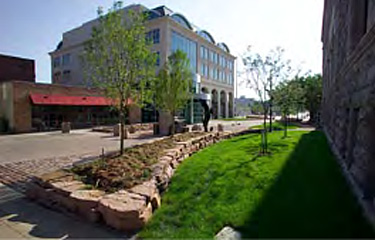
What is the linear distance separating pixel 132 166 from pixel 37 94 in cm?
2359

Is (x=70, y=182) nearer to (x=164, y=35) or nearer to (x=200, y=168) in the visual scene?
(x=200, y=168)

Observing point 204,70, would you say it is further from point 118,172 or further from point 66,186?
point 66,186

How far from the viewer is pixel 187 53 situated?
40.8 metres

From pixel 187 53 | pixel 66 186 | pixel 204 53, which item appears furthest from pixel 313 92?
pixel 66 186

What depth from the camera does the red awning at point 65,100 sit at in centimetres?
2516

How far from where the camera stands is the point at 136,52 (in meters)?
8.06

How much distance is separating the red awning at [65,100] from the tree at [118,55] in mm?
15547

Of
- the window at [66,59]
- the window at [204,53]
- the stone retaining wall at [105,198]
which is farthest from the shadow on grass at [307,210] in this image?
the window at [66,59]

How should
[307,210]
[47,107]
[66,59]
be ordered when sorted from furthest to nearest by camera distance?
[66,59] < [47,107] < [307,210]

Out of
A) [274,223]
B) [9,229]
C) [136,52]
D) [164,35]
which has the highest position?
[164,35]

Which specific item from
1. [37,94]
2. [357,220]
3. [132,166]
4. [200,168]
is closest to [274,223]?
[357,220]

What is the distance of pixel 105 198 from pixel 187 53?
38.2m

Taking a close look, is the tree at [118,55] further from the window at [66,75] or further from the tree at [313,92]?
the window at [66,75]

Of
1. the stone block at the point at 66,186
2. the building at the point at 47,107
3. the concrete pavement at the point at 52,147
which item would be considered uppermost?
the building at the point at 47,107
